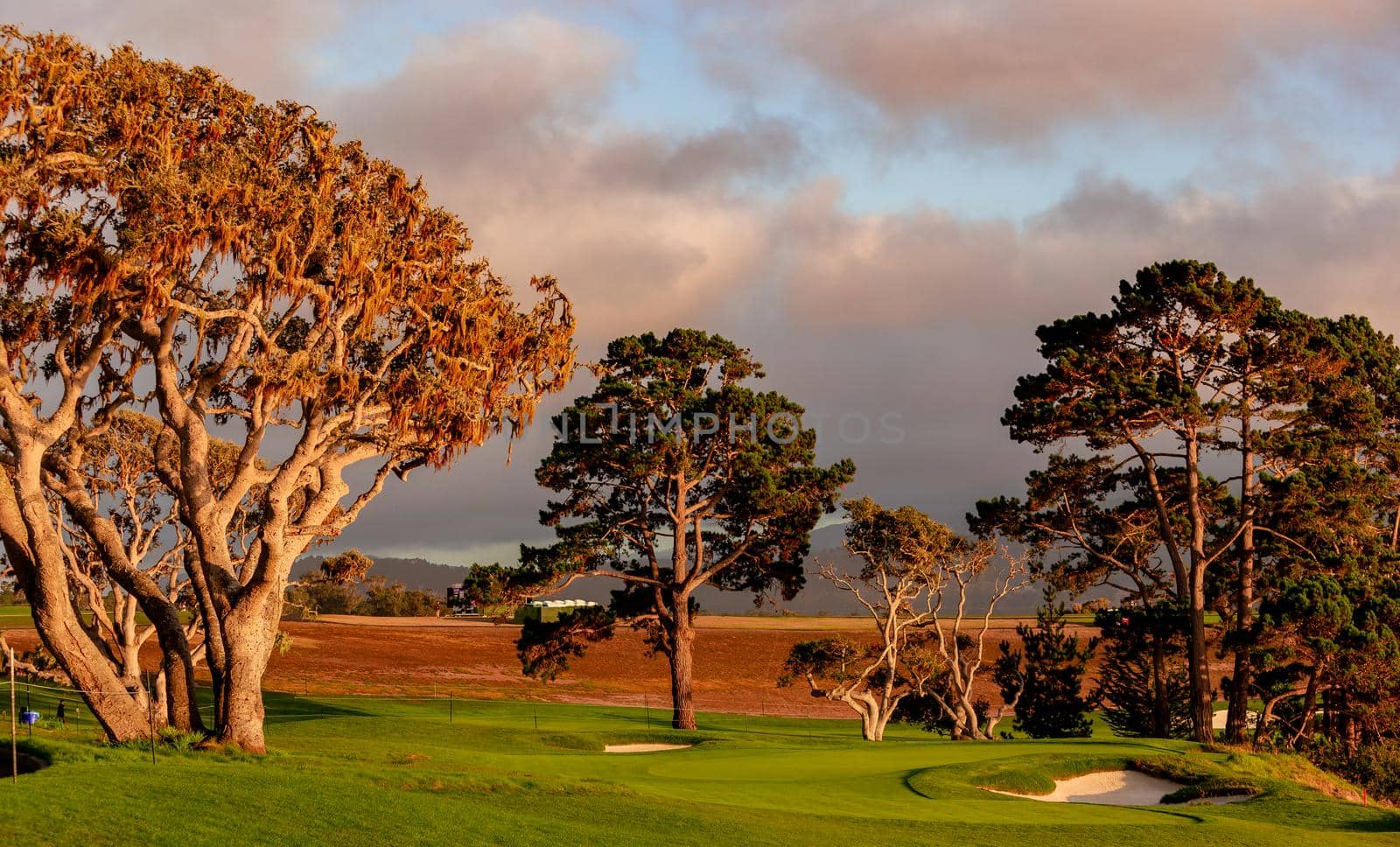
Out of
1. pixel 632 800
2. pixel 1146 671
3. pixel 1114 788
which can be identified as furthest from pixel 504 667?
pixel 632 800

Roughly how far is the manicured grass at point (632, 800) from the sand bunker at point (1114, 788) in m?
0.41

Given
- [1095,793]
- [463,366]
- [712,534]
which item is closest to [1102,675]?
[712,534]

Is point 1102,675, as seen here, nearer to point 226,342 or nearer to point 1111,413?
point 1111,413

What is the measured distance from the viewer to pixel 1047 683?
178 ft

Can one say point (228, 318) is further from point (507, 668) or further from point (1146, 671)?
point (507, 668)

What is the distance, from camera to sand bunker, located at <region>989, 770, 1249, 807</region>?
32531 mm

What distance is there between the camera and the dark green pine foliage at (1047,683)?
53.6 meters

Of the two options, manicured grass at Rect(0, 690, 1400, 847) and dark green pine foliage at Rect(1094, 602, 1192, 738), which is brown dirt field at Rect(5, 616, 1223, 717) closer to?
dark green pine foliage at Rect(1094, 602, 1192, 738)

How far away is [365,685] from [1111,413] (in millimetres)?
48071

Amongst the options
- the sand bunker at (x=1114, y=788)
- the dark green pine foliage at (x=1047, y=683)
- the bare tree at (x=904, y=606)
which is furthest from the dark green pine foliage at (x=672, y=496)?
the sand bunker at (x=1114, y=788)

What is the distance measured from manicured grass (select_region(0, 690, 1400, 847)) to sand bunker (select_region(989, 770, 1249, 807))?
Answer: 407 millimetres

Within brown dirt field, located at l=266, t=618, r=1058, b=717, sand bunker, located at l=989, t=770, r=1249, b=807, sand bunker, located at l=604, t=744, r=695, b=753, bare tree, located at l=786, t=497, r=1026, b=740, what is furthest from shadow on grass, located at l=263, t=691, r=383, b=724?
sand bunker, located at l=989, t=770, r=1249, b=807

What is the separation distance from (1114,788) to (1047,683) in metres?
21.3

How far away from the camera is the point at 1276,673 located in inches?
1688
